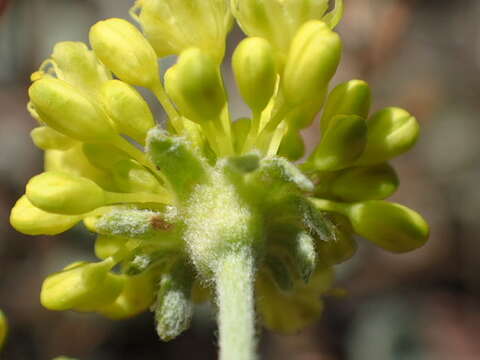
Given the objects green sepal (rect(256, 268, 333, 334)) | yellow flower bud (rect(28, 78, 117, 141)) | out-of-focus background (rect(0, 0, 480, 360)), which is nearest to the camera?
yellow flower bud (rect(28, 78, 117, 141))

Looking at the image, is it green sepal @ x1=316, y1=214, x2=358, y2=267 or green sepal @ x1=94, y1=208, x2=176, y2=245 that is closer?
green sepal @ x1=94, y1=208, x2=176, y2=245

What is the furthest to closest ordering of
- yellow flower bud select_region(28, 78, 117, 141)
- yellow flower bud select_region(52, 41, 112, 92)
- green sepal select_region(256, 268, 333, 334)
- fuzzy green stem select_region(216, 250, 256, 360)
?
green sepal select_region(256, 268, 333, 334) → yellow flower bud select_region(52, 41, 112, 92) → yellow flower bud select_region(28, 78, 117, 141) → fuzzy green stem select_region(216, 250, 256, 360)

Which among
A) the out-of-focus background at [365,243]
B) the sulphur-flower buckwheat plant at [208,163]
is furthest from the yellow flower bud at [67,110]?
the out-of-focus background at [365,243]

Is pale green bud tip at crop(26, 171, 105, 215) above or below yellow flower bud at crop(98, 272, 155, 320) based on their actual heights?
above

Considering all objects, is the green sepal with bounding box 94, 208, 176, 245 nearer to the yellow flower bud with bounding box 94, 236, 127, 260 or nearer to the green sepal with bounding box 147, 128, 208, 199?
the green sepal with bounding box 147, 128, 208, 199

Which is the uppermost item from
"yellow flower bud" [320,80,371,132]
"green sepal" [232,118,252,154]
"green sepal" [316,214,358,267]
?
"yellow flower bud" [320,80,371,132]

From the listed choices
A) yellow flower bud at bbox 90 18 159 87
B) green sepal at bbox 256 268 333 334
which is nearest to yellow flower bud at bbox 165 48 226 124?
yellow flower bud at bbox 90 18 159 87
